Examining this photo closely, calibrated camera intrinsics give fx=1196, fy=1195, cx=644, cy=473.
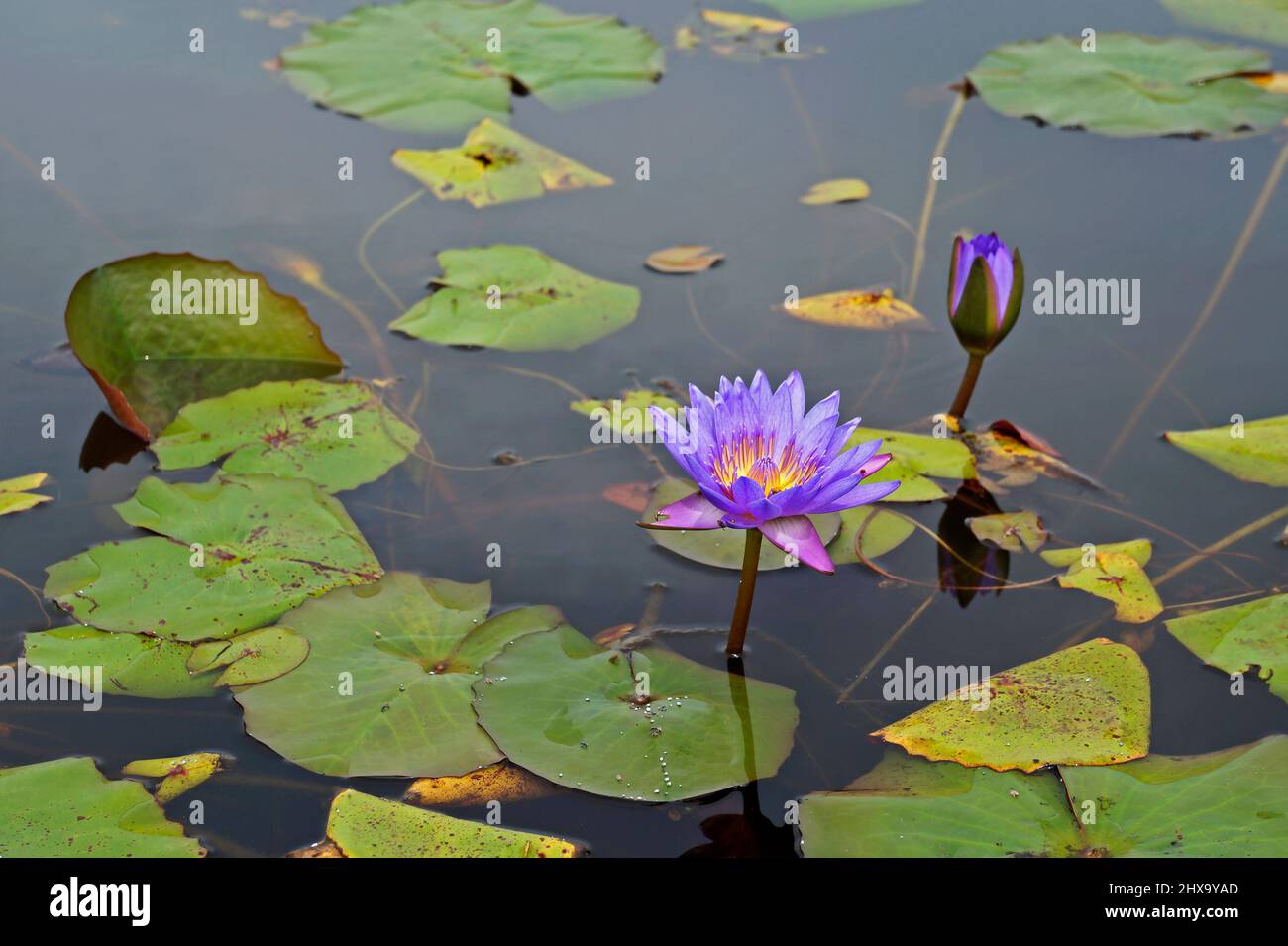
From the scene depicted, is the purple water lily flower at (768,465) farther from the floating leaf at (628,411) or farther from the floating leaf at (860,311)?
the floating leaf at (860,311)

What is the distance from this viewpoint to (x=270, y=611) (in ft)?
8.98

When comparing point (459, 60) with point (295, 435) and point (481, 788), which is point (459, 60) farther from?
point (481, 788)

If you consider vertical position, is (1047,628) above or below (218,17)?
below

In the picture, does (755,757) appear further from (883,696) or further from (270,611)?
(270,611)

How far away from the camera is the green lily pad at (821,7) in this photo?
5.59m

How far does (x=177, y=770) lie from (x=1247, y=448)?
2801 mm

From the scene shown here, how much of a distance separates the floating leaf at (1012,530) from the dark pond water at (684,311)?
0.05 meters

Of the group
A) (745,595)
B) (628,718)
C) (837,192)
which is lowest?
(628,718)

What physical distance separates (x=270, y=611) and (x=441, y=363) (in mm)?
1128

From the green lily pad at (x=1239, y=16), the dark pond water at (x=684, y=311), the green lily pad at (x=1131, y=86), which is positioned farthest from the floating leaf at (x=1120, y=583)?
the green lily pad at (x=1239, y=16)

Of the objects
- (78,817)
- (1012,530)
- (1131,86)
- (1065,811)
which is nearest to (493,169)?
(1012,530)

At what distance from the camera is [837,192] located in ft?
14.5

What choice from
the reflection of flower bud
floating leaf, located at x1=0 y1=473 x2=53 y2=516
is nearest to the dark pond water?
floating leaf, located at x1=0 y1=473 x2=53 y2=516
